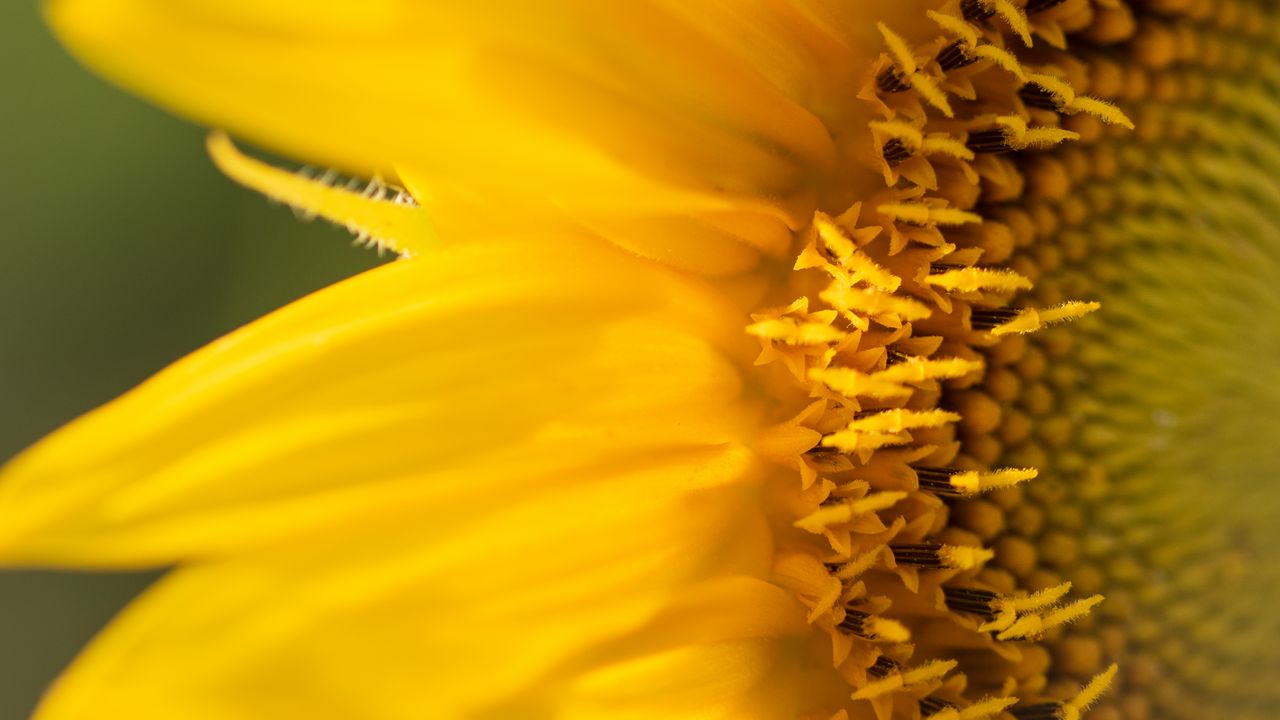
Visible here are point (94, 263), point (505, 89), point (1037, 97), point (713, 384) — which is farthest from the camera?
point (94, 263)

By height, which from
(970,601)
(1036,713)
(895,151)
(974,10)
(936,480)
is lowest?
(1036,713)

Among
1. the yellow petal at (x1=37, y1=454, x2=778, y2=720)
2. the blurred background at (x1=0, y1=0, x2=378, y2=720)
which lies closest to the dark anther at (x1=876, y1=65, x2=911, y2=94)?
the yellow petal at (x1=37, y1=454, x2=778, y2=720)

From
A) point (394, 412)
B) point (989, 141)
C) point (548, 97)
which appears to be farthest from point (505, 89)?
point (989, 141)

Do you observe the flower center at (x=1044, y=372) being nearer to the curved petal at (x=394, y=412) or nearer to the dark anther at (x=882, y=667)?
the dark anther at (x=882, y=667)

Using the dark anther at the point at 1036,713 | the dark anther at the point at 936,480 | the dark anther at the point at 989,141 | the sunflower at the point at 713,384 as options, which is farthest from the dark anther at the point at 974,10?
the dark anther at the point at 1036,713

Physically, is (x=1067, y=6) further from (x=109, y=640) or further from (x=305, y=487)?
(x=109, y=640)

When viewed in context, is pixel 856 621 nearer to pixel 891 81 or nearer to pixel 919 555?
pixel 919 555
